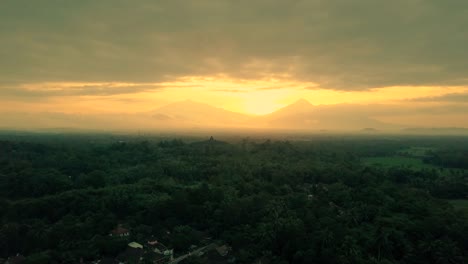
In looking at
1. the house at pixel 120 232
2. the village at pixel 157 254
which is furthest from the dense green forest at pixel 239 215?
the house at pixel 120 232

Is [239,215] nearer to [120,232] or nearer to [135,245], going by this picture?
[135,245]

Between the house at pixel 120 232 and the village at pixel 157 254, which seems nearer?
the village at pixel 157 254

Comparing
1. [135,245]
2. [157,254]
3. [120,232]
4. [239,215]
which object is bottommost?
[157,254]

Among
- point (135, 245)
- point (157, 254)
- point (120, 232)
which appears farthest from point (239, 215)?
point (120, 232)

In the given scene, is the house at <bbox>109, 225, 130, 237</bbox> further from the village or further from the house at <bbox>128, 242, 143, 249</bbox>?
the house at <bbox>128, 242, 143, 249</bbox>

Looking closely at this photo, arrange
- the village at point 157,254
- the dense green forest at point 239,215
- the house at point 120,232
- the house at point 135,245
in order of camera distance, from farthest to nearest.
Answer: the house at point 120,232, the house at point 135,245, the dense green forest at point 239,215, the village at point 157,254

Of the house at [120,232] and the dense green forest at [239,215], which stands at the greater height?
the dense green forest at [239,215]

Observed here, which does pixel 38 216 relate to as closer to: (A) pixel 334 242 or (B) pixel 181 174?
(B) pixel 181 174

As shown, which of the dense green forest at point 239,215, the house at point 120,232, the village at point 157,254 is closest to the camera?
the village at point 157,254

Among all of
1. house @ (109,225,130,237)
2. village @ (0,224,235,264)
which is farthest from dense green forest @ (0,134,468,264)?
house @ (109,225,130,237)

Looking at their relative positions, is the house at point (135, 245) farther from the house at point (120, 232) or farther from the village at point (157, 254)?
the house at point (120, 232)

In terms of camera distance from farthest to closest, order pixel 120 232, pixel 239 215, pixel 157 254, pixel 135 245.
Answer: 1. pixel 239 215
2. pixel 120 232
3. pixel 135 245
4. pixel 157 254
